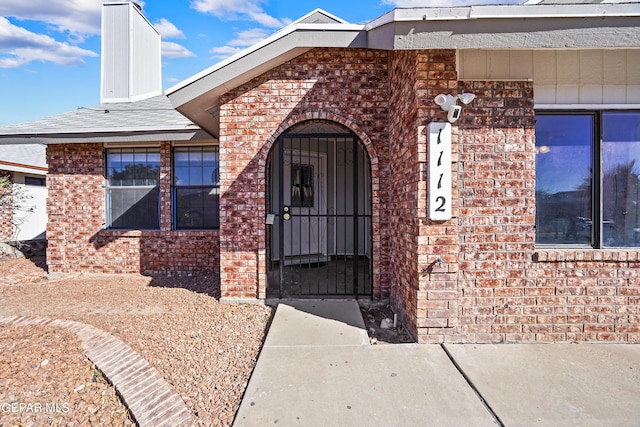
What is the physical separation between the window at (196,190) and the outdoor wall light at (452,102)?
5.12 m

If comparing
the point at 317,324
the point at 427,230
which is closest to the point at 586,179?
the point at 427,230

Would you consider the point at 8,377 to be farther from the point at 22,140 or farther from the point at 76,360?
the point at 22,140

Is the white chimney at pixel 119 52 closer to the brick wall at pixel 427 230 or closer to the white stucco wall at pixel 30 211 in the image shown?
the white stucco wall at pixel 30 211

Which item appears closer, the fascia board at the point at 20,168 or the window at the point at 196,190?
the window at the point at 196,190

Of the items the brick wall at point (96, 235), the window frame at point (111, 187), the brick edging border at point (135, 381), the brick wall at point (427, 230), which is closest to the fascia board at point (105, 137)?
the brick wall at point (96, 235)

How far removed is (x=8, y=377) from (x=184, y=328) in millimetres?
1532

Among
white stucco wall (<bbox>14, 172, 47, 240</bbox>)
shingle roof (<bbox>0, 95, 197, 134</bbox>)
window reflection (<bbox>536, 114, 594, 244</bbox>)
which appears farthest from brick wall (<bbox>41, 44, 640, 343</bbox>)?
white stucco wall (<bbox>14, 172, 47, 240</bbox>)

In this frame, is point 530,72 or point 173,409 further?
point 530,72

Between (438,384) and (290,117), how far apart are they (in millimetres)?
3616

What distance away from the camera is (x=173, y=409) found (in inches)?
93.2

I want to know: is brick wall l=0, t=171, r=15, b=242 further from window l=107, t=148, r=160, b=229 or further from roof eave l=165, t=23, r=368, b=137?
roof eave l=165, t=23, r=368, b=137

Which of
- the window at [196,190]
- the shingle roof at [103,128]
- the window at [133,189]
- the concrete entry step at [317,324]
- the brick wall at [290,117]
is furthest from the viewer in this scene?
the window at [133,189]

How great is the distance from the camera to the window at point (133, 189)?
275 inches

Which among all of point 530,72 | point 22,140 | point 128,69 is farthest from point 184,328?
point 128,69
